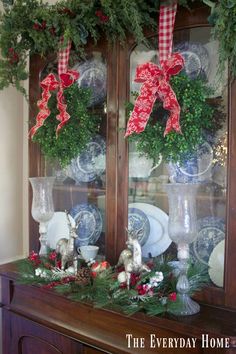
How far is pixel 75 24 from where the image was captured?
48.5 inches

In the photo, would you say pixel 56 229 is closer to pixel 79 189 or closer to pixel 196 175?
pixel 79 189

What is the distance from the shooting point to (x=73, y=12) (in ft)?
3.99

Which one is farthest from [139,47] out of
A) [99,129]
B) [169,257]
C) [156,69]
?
[169,257]

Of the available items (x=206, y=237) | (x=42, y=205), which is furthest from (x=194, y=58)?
(x=42, y=205)

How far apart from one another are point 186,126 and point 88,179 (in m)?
0.54

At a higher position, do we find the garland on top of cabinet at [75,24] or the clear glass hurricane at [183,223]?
the garland on top of cabinet at [75,24]

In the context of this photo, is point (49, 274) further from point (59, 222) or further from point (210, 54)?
point (210, 54)

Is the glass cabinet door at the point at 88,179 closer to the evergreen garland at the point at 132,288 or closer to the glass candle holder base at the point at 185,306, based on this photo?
the evergreen garland at the point at 132,288

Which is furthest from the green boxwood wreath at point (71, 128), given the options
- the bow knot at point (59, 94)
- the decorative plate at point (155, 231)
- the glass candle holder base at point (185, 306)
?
the glass candle holder base at point (185, 306)

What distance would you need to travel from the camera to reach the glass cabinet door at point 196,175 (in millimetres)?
1080

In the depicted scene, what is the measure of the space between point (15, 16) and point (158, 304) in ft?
3.97

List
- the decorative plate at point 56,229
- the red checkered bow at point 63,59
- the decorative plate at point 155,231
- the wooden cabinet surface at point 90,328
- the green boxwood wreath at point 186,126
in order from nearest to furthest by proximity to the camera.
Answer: the wooden cabinet surface at point 90,328
the green boxwood wreath at point 186,126
the decorative plate at point 155,231
the red checkered bow at point 63,59
the decorative plate at point 56,229

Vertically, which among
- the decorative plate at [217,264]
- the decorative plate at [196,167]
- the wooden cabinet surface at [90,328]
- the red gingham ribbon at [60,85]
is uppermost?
the red gingham ribbon at [60,85]

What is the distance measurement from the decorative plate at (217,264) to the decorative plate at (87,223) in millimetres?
479
